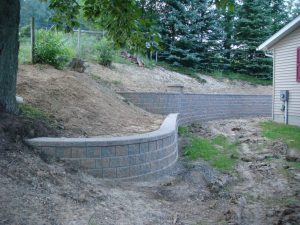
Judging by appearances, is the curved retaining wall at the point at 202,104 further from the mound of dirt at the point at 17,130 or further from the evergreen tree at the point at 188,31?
the mound of dirt at the point at 17,130

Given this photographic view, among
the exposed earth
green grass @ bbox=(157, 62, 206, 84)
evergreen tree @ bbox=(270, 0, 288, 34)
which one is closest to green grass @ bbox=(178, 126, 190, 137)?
the exposed earth

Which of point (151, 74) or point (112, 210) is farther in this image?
point (151, 74)

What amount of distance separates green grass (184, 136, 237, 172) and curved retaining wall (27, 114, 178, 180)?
2003 millimetres

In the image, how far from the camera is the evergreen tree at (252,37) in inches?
945

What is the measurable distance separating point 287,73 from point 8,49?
10679mm

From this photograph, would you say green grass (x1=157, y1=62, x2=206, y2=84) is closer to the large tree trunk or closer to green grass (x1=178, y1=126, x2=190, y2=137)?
green grass (x1=178, y1=126, x2=190, y2=137)

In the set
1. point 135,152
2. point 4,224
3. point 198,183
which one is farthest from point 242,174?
point 4,224

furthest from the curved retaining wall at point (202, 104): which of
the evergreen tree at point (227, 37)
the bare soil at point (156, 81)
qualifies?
the evergreen tree at point (227, 37)

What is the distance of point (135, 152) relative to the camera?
19.4ft

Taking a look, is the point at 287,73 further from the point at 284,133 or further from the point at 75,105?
the point at 75,105

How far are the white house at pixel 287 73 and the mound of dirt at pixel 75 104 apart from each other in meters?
6.77

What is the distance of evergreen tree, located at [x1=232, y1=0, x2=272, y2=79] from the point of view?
24.0m

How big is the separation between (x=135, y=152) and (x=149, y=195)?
31.8 inches

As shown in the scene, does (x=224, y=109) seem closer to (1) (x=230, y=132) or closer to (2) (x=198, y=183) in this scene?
(1) (x=230, y=132)
